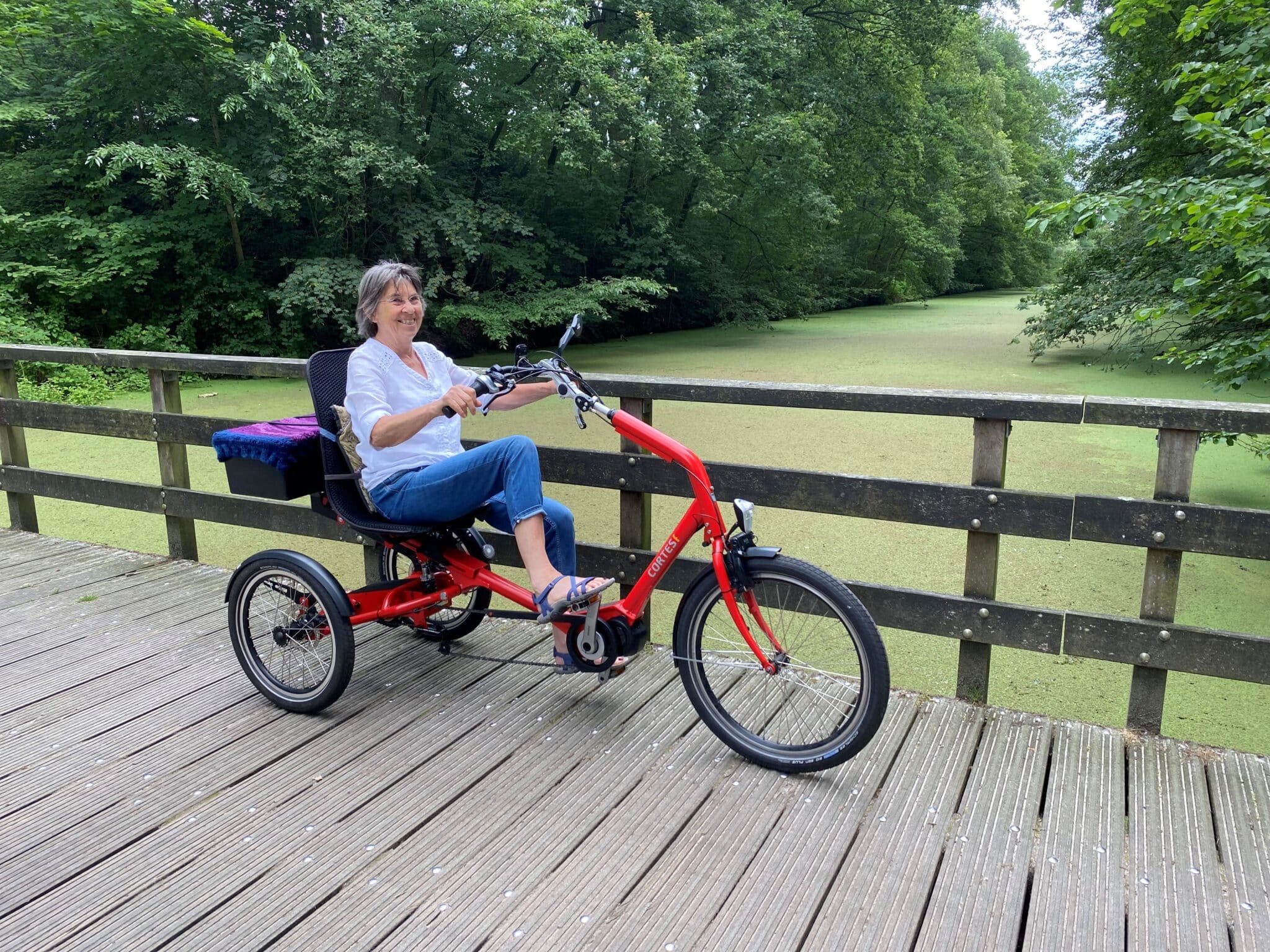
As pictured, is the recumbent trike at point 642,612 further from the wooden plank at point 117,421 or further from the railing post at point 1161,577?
the wooden plank at point 117,421

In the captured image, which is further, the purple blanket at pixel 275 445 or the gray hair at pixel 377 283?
the purple blanket at pixel 275 445

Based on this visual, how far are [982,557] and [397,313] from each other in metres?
1.51

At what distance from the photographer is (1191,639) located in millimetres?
2096

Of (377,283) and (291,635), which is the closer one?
(377,283)

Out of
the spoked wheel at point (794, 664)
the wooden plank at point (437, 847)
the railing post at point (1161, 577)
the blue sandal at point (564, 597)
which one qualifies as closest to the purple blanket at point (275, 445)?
the blue sandal at point (564, 597)

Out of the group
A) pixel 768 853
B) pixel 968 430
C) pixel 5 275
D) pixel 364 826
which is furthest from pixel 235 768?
pixel 5 275

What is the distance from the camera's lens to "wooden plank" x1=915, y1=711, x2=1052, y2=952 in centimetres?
154

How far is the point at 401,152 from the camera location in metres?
10.9

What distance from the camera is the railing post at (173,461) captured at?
136 inches

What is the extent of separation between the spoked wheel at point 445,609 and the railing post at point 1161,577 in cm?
156

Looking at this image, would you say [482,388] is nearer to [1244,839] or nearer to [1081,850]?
[1081,850]

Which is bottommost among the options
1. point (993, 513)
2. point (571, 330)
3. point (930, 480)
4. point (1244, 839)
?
point (930, 480)

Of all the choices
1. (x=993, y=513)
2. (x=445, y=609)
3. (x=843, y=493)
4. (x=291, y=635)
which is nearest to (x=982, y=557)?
(x=993, y=513)

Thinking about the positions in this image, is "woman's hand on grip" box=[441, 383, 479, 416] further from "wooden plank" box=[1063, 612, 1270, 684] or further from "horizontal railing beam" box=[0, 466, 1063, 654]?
"wooden plank" box=[1063, 612, 1270, 684]
